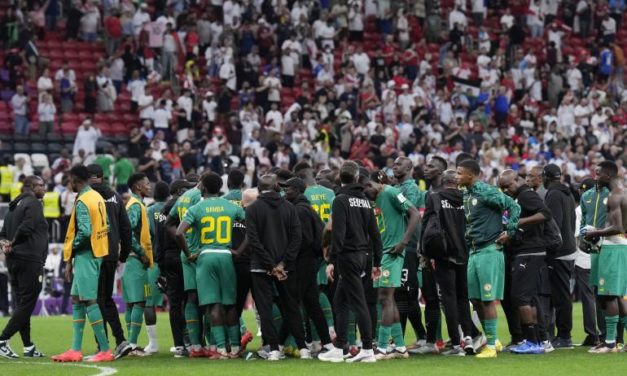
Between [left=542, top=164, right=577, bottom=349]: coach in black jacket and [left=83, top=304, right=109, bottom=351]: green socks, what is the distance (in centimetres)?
596

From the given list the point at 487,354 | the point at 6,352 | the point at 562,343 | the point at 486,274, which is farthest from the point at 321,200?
the point at 6,352

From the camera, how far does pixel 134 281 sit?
16.5 m

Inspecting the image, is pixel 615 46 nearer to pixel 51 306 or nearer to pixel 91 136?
pixel 91 136

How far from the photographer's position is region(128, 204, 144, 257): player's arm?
54.1 ft

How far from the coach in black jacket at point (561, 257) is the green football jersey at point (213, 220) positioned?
4.43 metres

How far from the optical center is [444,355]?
51.7 ft

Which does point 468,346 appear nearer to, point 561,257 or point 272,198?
point 561,257

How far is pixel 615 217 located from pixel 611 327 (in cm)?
136

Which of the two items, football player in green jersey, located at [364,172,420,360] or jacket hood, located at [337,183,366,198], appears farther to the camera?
football player in green jersey, located at [364,172,420,360]

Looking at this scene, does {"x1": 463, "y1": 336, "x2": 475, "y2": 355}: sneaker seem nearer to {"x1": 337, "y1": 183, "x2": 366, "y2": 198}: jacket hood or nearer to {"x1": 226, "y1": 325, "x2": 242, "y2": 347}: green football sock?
{"x1": 337, "y1": 183, "x2": 366, "y2": 198}: jacket hood

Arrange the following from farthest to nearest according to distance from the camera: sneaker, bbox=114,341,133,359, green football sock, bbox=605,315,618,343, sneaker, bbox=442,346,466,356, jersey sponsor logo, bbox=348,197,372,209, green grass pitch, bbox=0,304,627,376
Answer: sneaker, bbox=114,341,133,359 < sneaker, bbox=442,346,466,356 < green football sock, bbox=605,315,618,343 < jersey sponsor logo, bbox=348,197,372,209 < green grass pitch, bbox=0,304,627,376

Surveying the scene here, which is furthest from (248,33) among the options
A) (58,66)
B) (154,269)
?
(154,269)

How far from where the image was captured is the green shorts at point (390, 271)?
15.0m

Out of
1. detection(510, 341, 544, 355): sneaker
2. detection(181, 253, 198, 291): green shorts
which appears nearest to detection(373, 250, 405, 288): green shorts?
detection(510, 341, 544, 355): sneaker
